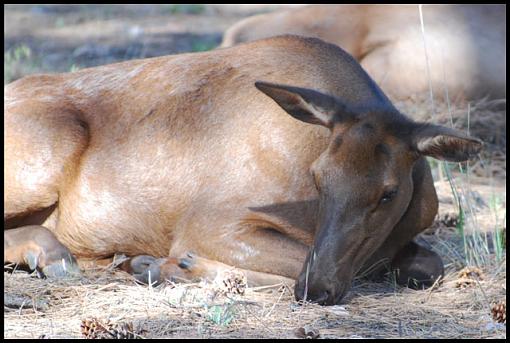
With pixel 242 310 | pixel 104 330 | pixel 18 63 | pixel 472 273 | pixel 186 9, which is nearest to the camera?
pixel 104 330

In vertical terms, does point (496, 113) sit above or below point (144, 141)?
below

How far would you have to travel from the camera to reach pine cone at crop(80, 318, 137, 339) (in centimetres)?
536

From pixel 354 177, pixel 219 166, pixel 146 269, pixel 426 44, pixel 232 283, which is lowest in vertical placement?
pixel 146 269

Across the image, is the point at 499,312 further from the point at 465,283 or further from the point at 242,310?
the point at 242,310

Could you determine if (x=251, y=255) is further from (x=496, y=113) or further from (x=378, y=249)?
(x=496, y=113)

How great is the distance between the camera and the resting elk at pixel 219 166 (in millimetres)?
6203

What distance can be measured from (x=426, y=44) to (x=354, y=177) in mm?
5125

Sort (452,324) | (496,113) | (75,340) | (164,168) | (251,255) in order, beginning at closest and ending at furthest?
(75,340)
(452,324)
(251,255)
(164,168)
(496,113)

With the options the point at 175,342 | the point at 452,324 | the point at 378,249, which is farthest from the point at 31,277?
the point at 452,324

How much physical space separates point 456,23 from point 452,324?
19.5ft

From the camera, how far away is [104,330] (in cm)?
536

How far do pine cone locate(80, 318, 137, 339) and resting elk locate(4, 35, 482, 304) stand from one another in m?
1.10

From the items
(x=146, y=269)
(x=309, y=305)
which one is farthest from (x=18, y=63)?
(x=309, y=305)

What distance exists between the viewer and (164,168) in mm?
7223
